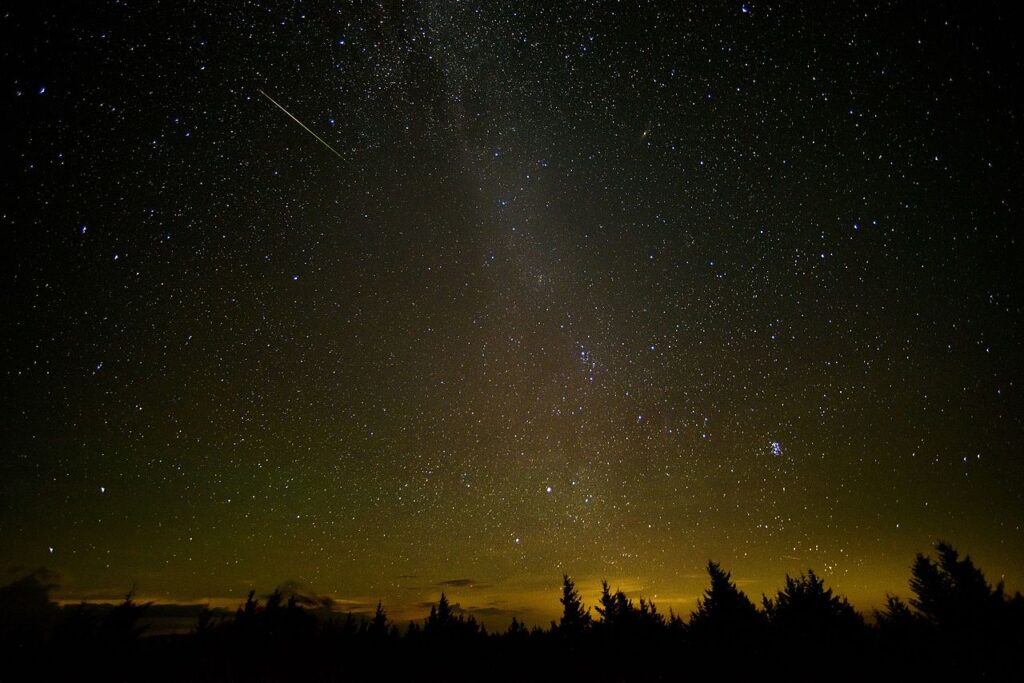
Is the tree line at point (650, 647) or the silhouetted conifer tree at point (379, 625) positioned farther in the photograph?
the silhouetted conifer tree at point (379, 625)

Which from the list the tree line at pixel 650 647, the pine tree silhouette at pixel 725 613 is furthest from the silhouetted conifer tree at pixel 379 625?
the pine tree silhouette at pixel 725 613

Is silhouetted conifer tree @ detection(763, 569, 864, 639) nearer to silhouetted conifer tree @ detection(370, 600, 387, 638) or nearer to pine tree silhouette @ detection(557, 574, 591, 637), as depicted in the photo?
pine tree silhouette @ detection(557, 574, 591, 637)

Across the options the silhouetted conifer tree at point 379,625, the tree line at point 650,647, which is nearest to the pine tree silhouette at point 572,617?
the tree line at point 650,647

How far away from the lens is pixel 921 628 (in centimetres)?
2453

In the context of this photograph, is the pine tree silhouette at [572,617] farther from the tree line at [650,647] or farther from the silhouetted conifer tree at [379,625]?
the silhouetted conifer tree at [379,625]

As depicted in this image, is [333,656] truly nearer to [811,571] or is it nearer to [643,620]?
[643,620]

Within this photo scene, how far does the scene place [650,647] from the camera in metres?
33.2

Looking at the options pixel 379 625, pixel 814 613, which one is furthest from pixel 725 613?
pixel 379 625

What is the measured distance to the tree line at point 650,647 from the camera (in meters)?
22.4

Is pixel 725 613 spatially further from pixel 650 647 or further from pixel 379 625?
pixel 379 625

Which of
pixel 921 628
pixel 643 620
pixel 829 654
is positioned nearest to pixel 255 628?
pixel 643 620

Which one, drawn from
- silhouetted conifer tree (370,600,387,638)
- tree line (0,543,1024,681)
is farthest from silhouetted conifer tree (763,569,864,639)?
silhouetted conifer tree (370,600,387,638)

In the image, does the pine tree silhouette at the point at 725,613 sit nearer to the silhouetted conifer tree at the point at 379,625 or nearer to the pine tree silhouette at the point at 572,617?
the pine tree silhouette at the point at 572,617

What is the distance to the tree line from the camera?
2242cm
